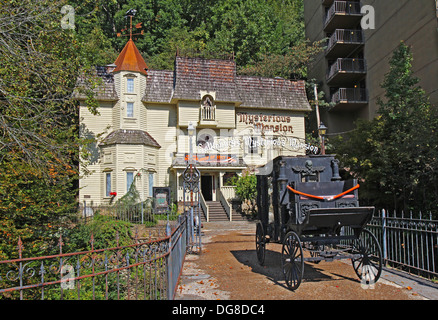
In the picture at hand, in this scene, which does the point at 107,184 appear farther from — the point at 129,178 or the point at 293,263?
the point at 293,263

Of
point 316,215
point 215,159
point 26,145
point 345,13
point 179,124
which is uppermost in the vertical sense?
point 345,13

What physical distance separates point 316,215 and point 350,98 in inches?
1055

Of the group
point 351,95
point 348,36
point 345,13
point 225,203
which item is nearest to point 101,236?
point 225,203

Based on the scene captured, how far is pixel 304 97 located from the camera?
31078 millimetres

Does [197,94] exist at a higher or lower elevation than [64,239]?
higher

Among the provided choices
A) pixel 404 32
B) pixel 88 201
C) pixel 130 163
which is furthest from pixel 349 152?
pixel 88 201

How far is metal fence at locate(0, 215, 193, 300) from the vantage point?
15.1 feet

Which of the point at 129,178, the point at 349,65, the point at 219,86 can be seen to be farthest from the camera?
the point at 349,65

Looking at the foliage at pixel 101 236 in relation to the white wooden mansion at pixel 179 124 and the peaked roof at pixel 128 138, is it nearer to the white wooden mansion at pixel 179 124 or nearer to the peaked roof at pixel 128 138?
the white wooden mansion at pixel 179 124

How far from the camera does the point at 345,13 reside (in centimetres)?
3033

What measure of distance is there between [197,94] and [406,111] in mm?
15616

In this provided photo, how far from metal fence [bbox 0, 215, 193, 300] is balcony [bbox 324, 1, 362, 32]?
25.0 metres
